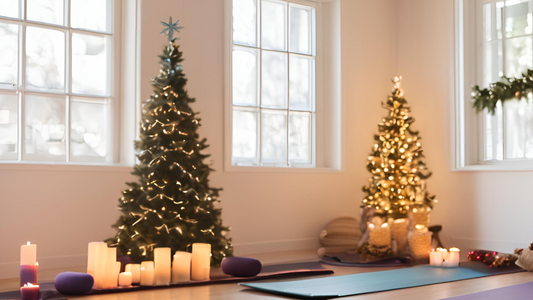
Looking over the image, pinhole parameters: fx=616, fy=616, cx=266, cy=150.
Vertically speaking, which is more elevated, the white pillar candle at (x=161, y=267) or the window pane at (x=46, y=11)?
the window pane at (x=46, y=11)

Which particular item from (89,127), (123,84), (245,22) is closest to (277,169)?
(245,22)

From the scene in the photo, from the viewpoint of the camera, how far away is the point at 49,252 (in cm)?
475

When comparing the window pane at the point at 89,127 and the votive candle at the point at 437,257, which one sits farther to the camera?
the window pane at the point at 89,127

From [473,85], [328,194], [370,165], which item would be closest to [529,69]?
[473,85]

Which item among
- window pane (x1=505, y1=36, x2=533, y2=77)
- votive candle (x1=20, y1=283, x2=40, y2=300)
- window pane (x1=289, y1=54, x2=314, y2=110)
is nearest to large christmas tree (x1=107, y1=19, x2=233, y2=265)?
votive candle (x1=20, y1=283, x2=40, y2=300)

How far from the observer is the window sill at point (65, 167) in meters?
4.60

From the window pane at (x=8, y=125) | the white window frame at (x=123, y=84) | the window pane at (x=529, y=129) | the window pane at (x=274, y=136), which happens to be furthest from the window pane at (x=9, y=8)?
the window pane at (x=529, y=129)

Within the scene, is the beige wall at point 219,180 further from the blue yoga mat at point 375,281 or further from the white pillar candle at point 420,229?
the blue yoga mat at point 375,281

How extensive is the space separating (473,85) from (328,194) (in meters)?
1.92

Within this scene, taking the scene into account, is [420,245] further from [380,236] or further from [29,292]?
[29,292]

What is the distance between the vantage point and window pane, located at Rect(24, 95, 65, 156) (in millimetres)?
4934

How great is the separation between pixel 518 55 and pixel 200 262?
3964mm

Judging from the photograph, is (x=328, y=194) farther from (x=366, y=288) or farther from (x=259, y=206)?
(x=366, y=288)

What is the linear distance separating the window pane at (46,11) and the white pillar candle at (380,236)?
3.24 metres
